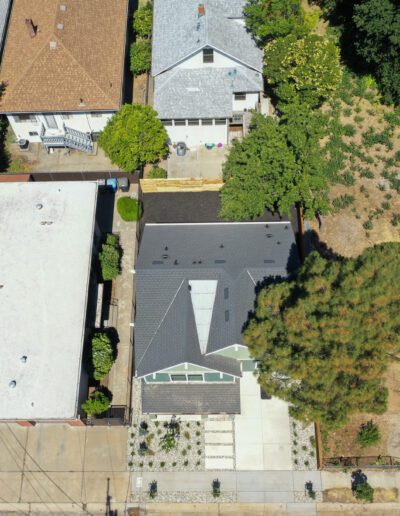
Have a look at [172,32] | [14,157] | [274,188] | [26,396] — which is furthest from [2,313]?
[172,32]

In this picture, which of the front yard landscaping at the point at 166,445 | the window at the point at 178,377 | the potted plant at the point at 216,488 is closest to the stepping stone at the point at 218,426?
the front yard landscaping at the point at 166,445

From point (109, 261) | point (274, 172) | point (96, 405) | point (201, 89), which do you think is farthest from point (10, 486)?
point (201, 89)

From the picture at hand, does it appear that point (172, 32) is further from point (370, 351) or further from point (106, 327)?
point (370, 351)

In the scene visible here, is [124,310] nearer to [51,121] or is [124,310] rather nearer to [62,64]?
[51,121]

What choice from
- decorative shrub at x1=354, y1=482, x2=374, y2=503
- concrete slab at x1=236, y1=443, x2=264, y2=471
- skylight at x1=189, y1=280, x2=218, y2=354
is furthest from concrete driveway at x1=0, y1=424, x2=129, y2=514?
decorative shrub at x1=354, y1=482, x2=374, y2=503

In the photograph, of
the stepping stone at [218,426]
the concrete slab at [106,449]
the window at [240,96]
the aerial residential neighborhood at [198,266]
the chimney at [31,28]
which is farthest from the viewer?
the chimney at [31,28]

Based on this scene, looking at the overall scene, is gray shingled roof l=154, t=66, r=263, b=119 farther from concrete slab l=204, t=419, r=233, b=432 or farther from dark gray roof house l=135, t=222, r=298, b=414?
concrete slab l=204, t=419, r=233, b=432

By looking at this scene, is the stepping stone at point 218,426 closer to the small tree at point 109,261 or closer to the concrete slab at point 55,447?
the concrete slab at point 55,447
